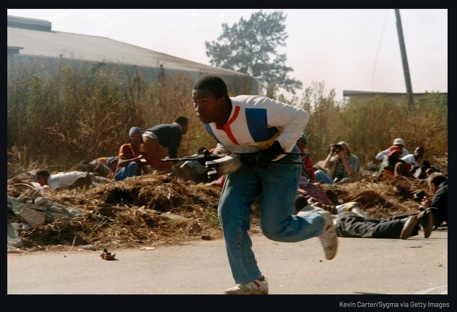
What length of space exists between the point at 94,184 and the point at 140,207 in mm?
1901

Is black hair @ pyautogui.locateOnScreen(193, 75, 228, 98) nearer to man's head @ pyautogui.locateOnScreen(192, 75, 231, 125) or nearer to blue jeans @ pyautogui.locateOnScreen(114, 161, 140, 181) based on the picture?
man's head @ pyautogui.locateOnScreen(192, 75, 231, 125)

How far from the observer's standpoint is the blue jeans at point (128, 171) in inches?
534

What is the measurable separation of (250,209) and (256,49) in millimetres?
39219

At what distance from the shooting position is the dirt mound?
32.7 ft

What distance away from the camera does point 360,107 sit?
26.5 meters

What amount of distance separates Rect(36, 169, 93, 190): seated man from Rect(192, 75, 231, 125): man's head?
667cm

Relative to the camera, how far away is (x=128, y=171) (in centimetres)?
1360

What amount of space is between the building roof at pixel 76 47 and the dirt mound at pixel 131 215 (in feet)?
32.7

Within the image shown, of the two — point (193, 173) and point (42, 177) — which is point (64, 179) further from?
point (193, 173)

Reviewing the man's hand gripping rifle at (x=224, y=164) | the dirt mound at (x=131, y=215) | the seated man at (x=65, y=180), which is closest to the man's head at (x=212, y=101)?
the man's hand gripping rifle at (x=224, y=164)

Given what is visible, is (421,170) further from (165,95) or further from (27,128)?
(27,128)

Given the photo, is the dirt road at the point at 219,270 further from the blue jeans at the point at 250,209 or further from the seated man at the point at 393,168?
the seated man at the point at 393,168

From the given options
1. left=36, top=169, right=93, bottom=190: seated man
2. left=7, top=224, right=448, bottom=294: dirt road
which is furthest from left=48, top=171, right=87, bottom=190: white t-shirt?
left=7, top=224, right=448, bottom=294: dirt road

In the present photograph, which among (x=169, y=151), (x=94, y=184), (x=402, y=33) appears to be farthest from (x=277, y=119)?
(x=402, y=33)
